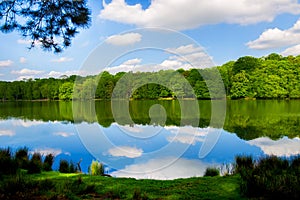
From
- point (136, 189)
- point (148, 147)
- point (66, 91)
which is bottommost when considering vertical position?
point (148, 147)

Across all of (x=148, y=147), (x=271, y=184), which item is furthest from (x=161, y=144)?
(x=271, y=184)

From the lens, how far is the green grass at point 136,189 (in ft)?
13.0

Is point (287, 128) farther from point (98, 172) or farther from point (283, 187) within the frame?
point (283, 187)

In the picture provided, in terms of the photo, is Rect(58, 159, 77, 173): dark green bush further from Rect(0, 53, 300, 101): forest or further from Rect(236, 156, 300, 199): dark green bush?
Rect(0, 53, 300, 101): forest

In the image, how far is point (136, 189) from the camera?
4230 millimetres

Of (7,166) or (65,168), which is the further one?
(65,168)

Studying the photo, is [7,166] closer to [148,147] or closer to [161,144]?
[148,147]

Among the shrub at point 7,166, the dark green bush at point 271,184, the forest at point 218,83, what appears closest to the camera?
the dark green bush at point 271,184

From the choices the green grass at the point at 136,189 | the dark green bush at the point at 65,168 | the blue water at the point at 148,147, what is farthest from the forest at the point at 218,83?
the green grass at the point at 136,189

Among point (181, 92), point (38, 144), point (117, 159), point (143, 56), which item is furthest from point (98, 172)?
point (181, 92)

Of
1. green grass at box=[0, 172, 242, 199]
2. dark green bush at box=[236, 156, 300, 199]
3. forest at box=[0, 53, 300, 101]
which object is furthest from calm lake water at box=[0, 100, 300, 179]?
forest at box=[0, 53, 300, 101]

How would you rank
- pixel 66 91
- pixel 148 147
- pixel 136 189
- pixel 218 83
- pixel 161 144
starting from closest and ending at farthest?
pixel 136 189 → pixel 148 147 → pixel 161 144 → pixel 218 83 → pixel 66 91

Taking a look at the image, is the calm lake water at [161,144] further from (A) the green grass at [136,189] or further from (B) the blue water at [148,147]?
(A) the green grass at [136,189]

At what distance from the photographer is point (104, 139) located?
14.4 meters
